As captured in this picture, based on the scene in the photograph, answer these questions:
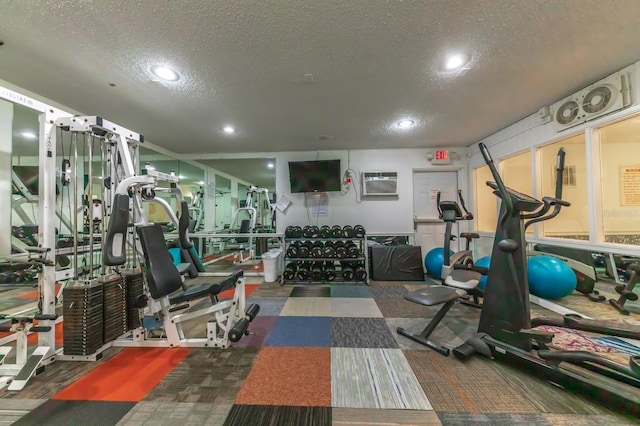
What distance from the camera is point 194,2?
5.31 feet

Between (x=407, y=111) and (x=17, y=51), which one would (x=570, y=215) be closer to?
(x=407, y=111)

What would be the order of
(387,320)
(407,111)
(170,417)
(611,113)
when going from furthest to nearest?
(407,111), (387,320), (611,113), (170,417)

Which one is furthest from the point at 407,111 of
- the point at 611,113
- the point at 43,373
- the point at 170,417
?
the point at 43,373

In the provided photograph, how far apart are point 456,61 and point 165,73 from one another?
294cm

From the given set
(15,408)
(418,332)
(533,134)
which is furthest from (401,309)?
(15,408)

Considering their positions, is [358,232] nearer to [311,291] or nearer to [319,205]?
[319,205]

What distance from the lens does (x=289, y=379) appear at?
1.80 m

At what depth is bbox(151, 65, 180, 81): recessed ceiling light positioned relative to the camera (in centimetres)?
234

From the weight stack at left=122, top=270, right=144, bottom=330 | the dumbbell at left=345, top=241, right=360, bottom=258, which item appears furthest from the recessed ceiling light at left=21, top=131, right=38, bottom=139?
the dumbbell at left=345, top=241, right=360, bottom=258

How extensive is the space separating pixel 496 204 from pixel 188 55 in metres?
5.52

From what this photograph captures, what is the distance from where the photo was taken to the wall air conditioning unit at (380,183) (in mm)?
5301

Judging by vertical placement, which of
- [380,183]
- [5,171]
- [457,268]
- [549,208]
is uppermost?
[380,183]

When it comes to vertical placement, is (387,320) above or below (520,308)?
below

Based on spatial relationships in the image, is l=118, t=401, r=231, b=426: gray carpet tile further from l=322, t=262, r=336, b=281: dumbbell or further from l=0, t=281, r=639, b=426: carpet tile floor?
l=322, t=262, r=336, b=281: dumbbell
